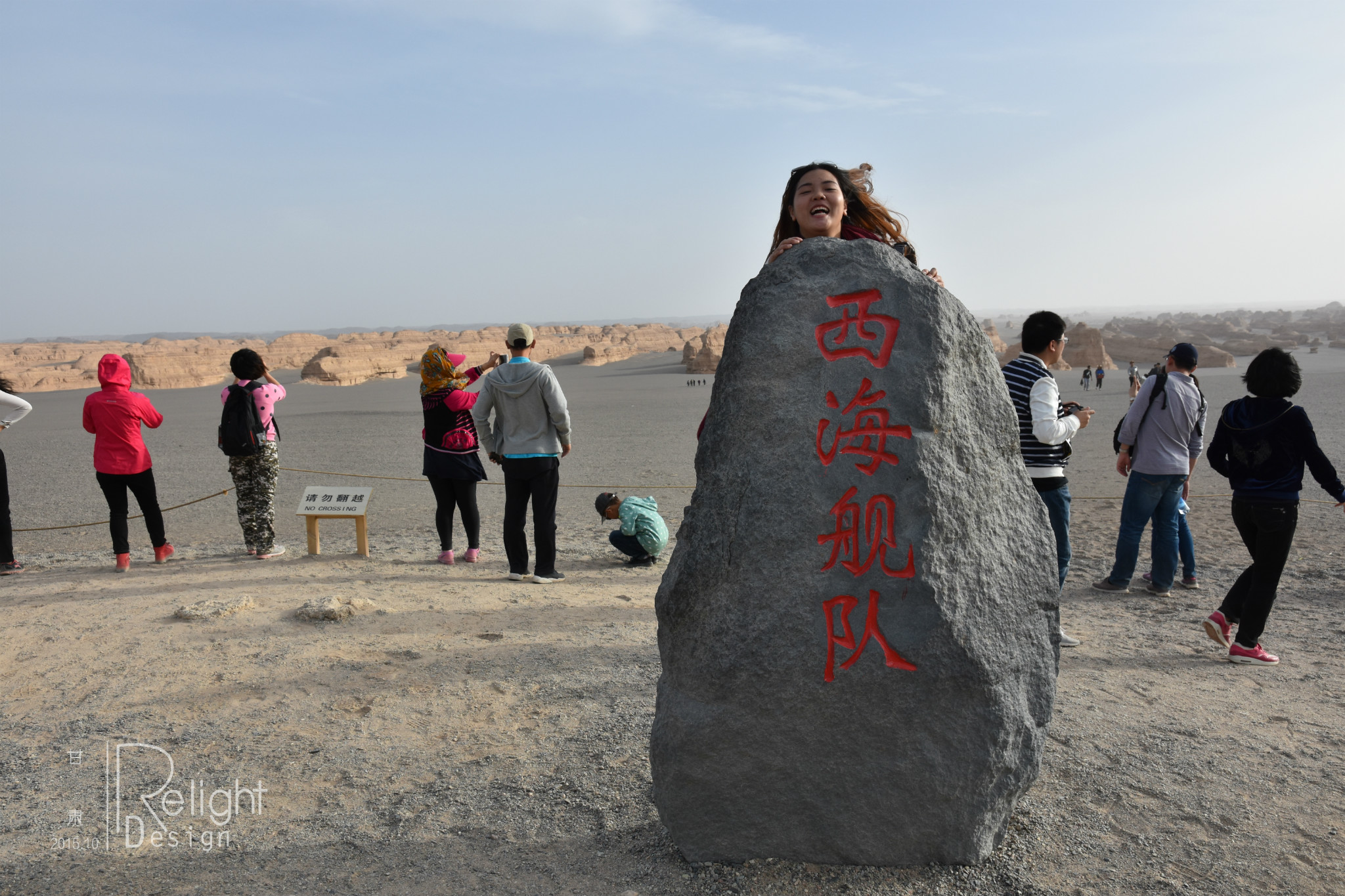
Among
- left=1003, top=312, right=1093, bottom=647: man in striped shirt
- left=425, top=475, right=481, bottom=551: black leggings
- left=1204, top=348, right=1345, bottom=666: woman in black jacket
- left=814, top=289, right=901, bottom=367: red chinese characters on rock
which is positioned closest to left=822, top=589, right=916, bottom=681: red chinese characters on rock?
left=814, top=289, right=901, bottom=367: red chinese characters on rock

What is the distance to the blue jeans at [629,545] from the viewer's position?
5.79 metres

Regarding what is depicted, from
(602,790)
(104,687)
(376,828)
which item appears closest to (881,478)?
(602,790)

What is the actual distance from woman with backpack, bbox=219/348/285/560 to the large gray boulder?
4.21 m

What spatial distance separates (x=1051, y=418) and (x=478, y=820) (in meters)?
2.88

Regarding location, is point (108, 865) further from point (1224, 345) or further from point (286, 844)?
point (1224, 345)

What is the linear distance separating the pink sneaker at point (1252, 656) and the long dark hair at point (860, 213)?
2784mm

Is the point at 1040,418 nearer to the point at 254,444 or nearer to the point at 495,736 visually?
the point at 495,736

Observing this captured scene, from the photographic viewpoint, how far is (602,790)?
2787 mm

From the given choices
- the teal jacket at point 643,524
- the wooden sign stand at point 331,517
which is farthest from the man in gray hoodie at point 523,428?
the wooden sign stand at point 331,517

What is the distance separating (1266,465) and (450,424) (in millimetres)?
4611

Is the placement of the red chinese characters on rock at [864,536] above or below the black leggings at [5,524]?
above

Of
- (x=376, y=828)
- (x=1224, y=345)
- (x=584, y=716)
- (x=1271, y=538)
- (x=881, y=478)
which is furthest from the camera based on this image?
(x=1224, y=345)

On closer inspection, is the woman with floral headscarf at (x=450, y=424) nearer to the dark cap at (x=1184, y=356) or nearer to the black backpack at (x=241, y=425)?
the black backpack at (x=241, y=425)

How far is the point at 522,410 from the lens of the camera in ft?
16.1
